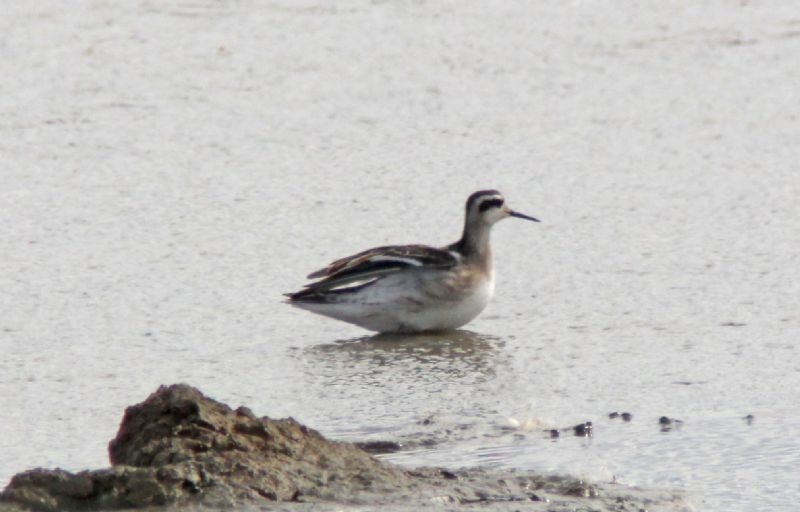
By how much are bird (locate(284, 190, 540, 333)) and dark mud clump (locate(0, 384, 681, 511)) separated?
9.49ft

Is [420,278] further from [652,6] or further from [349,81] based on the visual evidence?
[652,6]

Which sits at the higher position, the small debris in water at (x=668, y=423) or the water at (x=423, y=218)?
the water at (x=423, y=218)

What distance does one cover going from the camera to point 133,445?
207 inches

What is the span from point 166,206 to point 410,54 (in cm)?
340

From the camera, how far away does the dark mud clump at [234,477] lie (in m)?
5.02

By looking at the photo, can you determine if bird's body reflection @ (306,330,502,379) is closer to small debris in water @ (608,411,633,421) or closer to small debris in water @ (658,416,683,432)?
small debris in water @ (608,411,633,421)

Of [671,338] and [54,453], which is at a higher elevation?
[671,338]

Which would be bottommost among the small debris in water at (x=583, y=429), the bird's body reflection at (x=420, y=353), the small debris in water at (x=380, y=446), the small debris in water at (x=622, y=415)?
the small debris in water at (x=380, y=446)

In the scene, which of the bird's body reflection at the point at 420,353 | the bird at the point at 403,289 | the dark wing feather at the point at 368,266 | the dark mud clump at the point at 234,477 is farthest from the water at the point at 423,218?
the dark mud clump at the point at 234,477

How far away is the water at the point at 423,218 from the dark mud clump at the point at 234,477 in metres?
0.59

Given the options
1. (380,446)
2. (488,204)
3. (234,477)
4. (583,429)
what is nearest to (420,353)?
(488,204)

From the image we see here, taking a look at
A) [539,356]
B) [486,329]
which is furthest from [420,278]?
[539,356]

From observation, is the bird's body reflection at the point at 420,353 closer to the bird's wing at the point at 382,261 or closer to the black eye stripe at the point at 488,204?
the bird's wing at the point at 382,261

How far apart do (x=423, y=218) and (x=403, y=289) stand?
1294 mm
